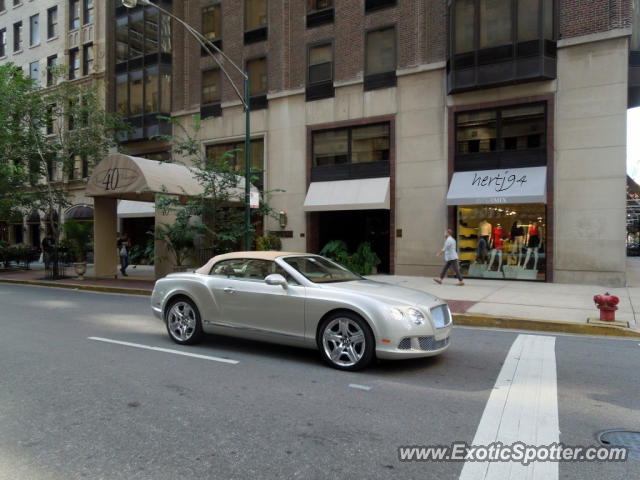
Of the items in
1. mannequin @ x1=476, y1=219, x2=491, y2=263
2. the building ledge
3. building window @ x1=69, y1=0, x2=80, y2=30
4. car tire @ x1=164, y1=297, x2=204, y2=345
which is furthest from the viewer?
building window @ x1=69, y1=0, x2=80, y2=30

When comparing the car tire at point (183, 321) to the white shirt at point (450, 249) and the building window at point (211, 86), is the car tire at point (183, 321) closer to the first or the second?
the white shirt at point (450, 249)

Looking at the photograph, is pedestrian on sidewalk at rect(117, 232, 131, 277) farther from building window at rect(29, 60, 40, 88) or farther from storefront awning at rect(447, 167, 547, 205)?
building window at rect(29, 60, 40, 88)

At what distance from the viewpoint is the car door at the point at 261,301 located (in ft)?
19.3

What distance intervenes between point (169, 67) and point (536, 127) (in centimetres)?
1897

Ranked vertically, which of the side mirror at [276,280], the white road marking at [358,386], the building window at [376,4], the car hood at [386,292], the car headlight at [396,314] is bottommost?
the white road marking at [358,386]

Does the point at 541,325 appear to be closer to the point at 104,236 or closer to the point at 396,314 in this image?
the point at 396,314

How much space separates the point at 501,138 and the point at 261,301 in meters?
13.1

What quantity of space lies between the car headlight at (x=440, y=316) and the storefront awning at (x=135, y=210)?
21370 mm

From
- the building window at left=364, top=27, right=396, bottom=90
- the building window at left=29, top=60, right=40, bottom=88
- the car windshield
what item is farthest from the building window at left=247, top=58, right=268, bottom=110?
the building window at left=29, top=60, right=40, bottom=88

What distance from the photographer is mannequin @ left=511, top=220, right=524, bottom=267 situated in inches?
626

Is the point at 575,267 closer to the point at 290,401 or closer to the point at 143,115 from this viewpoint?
the point at 290,401

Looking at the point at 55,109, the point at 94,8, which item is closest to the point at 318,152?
the point at 55,109

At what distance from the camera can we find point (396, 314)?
5.30 meters

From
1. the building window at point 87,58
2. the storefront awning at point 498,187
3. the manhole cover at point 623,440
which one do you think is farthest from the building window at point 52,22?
the manhole cover at point 623,440
